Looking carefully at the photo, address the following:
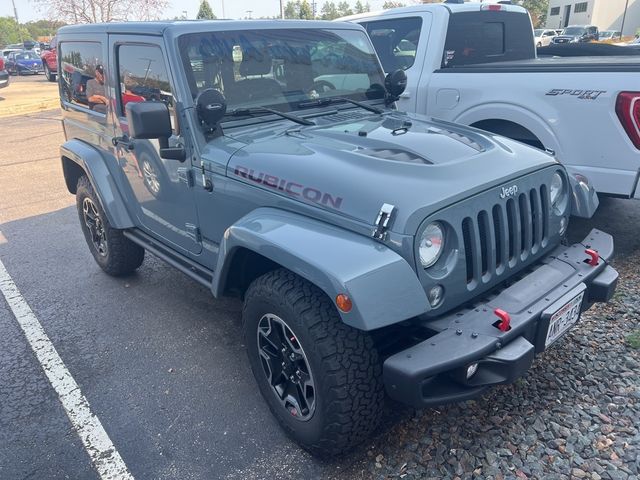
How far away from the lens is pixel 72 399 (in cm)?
313

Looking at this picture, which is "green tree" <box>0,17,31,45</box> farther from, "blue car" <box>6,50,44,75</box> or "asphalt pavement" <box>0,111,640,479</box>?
"asphalt pavement" <box>0,111,640,479</box>

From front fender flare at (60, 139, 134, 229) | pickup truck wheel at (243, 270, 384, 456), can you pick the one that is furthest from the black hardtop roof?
pickup truck wheel at (243, 270, 384, 456)

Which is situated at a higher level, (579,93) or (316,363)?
(579,93)

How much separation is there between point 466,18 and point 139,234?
368 cm

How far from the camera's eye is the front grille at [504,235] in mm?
2398

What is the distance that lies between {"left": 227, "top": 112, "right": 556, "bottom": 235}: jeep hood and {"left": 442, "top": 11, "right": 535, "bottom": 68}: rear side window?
2397mm

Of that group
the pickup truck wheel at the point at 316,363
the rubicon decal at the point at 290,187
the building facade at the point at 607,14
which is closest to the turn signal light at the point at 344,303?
the pickup truck wheel at the point at 316,363

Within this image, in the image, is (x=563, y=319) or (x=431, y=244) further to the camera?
(x=563, y=319)


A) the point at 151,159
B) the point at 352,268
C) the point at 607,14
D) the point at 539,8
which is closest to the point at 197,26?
the point at 151,159

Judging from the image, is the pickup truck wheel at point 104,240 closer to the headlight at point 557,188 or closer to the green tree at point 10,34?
the headlight at point 557,188

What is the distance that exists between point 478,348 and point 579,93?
9.06 ft

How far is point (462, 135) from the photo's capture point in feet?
9.98

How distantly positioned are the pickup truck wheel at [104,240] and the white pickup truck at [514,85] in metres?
2.87

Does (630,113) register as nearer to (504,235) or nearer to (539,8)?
(504,235)
